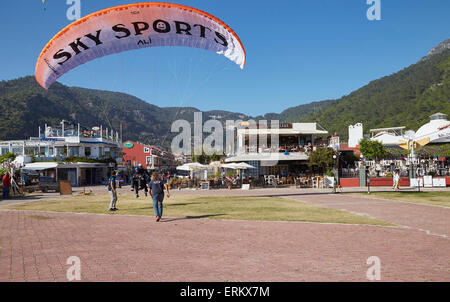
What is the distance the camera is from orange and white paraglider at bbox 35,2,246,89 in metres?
13.0

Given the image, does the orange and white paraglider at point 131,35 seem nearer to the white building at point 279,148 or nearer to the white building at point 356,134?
the white building at point 279,148

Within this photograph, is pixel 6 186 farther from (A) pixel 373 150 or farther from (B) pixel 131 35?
(A) pixel 373 150

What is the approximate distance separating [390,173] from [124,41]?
25388 mm

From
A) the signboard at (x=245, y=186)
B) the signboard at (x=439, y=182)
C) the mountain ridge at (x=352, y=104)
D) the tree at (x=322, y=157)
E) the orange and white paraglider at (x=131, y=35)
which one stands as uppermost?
the mountain ridge at (x=352, y=104)

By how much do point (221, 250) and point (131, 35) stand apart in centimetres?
1153

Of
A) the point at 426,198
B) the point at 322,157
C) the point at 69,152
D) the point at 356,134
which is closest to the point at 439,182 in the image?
the point at 322,157

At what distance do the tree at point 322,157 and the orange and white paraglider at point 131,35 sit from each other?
1728cm

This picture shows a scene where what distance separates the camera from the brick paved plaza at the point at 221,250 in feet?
15.7

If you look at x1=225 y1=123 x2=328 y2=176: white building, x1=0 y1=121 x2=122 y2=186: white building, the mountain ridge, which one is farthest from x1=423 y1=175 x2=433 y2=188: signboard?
the mountain ridge

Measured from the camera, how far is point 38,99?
326 ft

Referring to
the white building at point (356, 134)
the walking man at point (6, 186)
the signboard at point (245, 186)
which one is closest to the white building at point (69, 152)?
the walking man at point (6, 186)

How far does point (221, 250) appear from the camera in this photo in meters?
6.26

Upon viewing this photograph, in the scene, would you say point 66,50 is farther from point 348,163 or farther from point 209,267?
point 348,163
